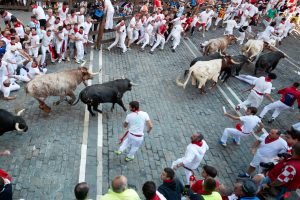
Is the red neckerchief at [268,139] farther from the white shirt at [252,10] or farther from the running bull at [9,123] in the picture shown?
the white shirt at [252,10]

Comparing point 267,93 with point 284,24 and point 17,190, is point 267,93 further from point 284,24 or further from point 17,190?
point 284,24

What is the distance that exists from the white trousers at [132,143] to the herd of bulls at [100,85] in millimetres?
2087

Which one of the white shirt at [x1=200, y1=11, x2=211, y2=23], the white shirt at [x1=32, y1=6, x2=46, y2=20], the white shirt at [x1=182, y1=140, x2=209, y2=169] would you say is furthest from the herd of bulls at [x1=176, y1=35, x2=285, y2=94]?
the white shirt at [x1=32, y1=6, x2=46, y2=20]

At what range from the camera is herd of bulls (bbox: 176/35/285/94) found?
1236cm

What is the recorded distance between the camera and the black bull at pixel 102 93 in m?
9.45

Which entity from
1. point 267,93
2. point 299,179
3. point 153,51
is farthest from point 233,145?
point 153,51

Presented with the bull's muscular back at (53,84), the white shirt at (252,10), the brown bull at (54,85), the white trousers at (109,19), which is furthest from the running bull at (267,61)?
the bull's muscular back at (53,84)

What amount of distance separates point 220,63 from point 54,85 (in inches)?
270

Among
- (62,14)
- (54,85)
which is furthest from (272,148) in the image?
(62,14)

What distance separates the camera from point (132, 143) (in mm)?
7973

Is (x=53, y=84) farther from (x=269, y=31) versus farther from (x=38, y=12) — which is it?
(x=269, y=31)

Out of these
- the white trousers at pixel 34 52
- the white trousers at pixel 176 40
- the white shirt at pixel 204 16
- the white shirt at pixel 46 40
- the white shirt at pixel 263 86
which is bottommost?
the white trousers at pixel 176 40

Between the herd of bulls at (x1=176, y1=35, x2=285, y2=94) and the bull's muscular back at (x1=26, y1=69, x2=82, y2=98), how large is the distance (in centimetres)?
438

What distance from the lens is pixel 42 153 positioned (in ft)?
26.8
